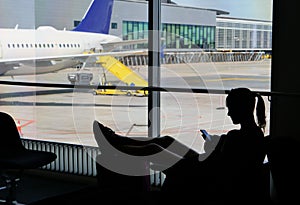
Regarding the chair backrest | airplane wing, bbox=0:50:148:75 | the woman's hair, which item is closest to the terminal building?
airplane wing, bbox=0:50:148:75

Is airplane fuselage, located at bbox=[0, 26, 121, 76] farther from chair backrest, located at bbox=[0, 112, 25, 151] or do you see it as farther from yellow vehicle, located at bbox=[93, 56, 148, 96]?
chair backrest, located at bbox=[0, 112, 25, 151]

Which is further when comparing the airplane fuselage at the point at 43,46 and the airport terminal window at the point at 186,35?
the airplane fuselage at the point at 43,46

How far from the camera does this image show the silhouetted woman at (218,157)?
1.77 metres

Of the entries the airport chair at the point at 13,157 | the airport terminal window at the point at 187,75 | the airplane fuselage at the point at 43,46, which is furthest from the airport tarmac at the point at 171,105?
the airplane fuselage at the point at 43,46

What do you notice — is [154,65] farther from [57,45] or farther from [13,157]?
[57,45]

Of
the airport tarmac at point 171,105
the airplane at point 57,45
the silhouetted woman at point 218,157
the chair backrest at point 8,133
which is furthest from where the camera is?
the airplane at point 57,45

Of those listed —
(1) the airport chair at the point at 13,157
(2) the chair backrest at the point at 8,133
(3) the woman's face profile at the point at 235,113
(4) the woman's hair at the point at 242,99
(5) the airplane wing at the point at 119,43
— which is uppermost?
(5) the airplane wing at the point at 119,43

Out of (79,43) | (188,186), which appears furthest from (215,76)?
(79,43)

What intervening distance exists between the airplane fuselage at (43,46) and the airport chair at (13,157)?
6.97 feet

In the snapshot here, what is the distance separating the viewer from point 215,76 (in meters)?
3.82

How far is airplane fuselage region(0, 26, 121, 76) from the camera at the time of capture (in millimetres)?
5602

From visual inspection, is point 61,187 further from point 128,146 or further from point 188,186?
point 188,186

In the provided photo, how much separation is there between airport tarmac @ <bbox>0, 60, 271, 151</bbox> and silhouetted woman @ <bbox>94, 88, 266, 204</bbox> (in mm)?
899

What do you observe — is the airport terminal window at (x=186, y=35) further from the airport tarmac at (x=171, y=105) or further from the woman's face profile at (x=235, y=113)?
the woman's face profile at (x=235, y=113)
